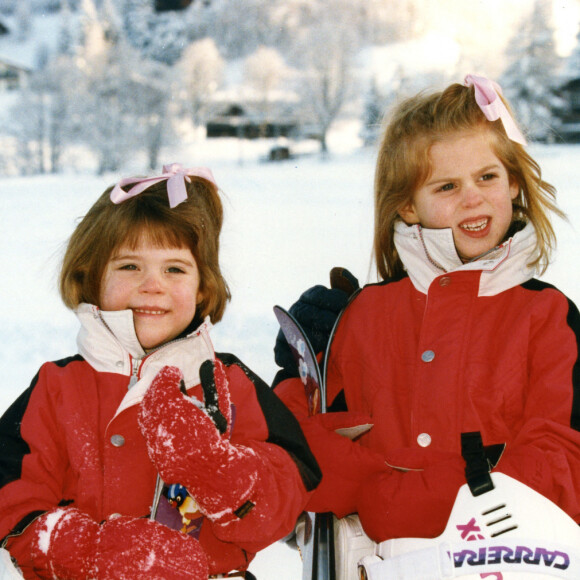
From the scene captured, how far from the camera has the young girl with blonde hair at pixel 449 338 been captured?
1.53 metres

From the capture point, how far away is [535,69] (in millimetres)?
8805

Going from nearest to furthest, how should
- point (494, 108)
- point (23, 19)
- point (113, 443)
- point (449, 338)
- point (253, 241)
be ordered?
point (113, 443) → point (449, 338) → point (494, 108) → point (253, 241) → point (23, 19)

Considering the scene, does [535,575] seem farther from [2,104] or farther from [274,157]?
[2,104]

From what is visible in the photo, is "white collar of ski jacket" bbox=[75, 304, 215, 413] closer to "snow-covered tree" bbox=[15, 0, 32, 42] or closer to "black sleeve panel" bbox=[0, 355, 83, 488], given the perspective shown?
"black sleeve panel" bbox=[0, 355, 83, 488]

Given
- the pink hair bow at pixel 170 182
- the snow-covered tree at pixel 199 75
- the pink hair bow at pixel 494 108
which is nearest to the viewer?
the pink hair bow at pixel 170 182

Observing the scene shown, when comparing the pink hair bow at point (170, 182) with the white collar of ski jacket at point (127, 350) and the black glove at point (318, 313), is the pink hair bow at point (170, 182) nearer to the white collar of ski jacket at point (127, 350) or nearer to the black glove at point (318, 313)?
the white collar of ski jacket at point (127, 350)

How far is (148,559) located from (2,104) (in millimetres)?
12389

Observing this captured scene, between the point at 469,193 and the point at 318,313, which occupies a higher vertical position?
the point at 469,193

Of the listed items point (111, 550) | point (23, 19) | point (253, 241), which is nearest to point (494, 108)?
point (111, 550)

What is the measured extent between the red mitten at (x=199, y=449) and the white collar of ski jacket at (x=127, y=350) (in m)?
0.23

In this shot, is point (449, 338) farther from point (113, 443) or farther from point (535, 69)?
point (535, 69)

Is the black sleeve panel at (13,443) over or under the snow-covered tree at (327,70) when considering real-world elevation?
under

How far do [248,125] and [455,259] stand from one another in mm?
7979

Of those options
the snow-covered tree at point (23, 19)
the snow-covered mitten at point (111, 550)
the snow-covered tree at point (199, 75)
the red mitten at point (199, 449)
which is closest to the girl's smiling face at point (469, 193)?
the red mitten at point (199, 449)
